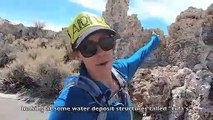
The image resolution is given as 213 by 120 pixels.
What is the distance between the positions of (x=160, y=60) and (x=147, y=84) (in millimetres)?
2617

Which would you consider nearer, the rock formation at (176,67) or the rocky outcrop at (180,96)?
the rocky outcrop at (180,96)

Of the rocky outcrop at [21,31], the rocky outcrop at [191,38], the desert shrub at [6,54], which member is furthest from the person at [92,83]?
the rocky outcrop at [21,31]

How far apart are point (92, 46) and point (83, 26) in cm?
10

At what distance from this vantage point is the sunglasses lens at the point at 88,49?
1.90m

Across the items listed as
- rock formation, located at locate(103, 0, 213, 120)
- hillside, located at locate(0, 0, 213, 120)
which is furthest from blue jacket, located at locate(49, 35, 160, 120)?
rock formation, located at locate(103, 0, 213, 120)

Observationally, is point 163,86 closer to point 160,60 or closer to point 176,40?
point 176,40

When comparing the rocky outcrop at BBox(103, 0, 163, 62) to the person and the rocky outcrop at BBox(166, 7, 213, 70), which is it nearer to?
the rocky outcrop at BBox(166, 7, 213, 70)

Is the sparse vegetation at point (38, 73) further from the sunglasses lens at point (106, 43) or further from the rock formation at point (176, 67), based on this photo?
the sunglasses lens at point (106, 43)

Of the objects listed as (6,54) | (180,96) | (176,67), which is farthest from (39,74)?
(180,96)

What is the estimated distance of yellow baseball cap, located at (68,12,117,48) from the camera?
191cm

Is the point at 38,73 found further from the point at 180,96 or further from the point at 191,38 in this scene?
the point at 180,96

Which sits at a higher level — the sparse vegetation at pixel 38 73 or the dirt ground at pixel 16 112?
the sparse vegetation at pixel 38 73

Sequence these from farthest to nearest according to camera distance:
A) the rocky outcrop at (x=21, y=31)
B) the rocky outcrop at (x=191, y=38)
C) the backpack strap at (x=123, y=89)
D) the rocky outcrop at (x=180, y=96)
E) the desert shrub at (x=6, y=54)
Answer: the rocky outcrop at (x=21, y=31) → the desert shrub at (x=6, y=54) → the rocky outcrop at (x=191, y=38) → the rocky outcrop at (x=180, y=96) → the backpack strap at (x=123, y=89)

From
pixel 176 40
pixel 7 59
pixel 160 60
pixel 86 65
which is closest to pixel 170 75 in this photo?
pixel 176 40
